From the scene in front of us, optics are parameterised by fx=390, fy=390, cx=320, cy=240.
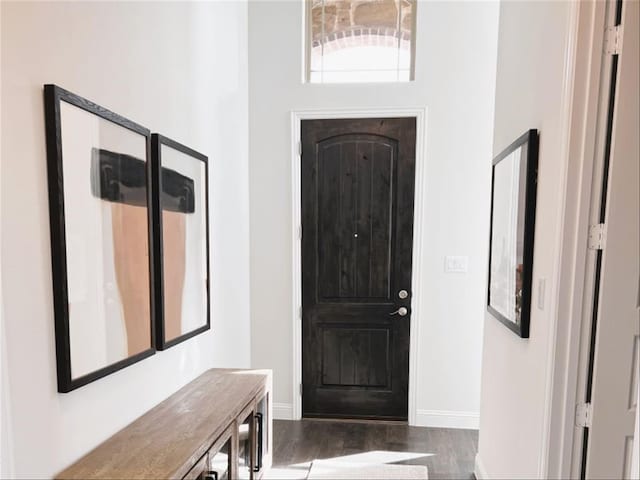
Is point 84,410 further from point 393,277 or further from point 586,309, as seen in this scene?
point 393,277

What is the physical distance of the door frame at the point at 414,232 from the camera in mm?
2895

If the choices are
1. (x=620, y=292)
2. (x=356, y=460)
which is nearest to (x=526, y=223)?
(x=620, y=292)

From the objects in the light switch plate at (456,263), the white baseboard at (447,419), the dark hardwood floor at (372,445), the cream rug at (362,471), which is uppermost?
the light switch plate at (456,263)

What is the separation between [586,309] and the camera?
1359mm

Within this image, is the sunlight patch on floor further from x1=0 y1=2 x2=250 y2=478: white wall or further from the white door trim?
the white door trim

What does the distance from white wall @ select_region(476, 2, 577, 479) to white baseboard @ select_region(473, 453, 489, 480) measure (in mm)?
35

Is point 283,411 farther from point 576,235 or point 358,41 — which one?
point 358,41

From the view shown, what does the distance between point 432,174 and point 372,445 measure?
6.58 ft

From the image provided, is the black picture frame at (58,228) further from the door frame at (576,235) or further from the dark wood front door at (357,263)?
the dark wood front door at (357,263)

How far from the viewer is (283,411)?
3137mm

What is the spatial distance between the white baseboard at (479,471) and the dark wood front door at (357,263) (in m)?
0.71

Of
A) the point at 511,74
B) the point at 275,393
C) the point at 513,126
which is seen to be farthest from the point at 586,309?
the point at 275,393

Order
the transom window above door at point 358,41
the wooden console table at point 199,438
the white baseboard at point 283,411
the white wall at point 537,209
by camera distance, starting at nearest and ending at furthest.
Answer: the wooden console table at point 199,438
the white wall at point 537,209
the transom window above door at point 358,41
the white baseboard at point 283,411

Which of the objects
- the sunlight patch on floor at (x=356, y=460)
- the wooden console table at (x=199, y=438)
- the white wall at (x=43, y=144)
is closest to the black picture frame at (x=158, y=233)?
the white wall at (x=43, y=144)
